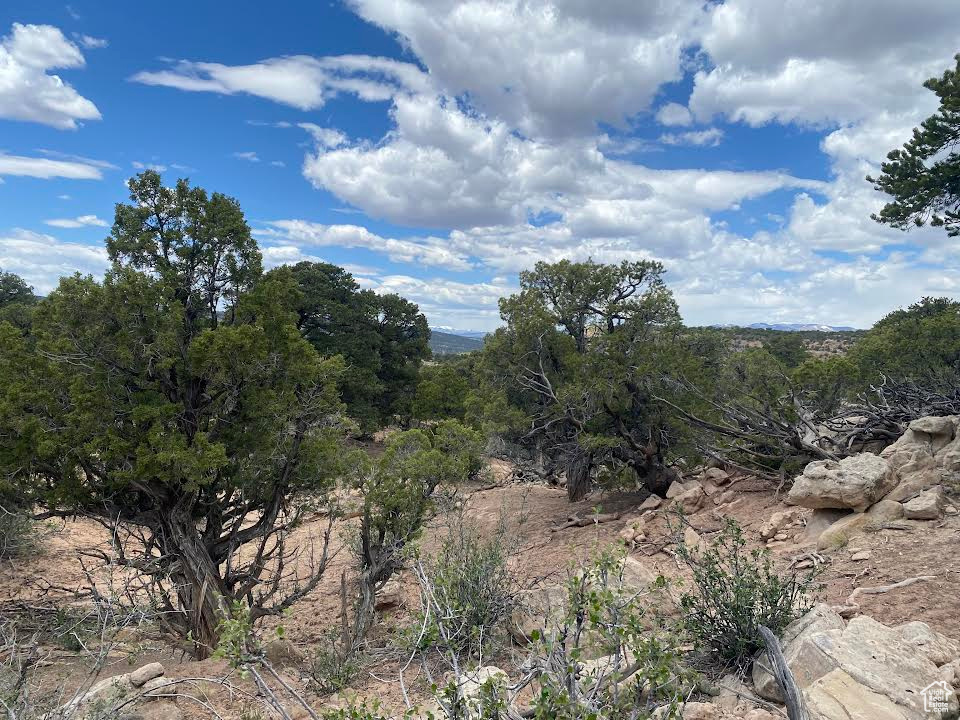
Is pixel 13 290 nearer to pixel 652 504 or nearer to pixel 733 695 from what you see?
pixel 652 504

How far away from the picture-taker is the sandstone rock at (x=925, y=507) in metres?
7.54

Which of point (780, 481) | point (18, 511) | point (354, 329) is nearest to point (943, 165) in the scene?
point (780, 481)

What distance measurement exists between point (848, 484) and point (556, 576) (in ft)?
14.9

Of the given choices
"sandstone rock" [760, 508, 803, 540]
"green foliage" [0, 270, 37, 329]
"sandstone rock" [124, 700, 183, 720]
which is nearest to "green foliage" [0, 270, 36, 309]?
"green foliage" [0, 270, 37, 329]

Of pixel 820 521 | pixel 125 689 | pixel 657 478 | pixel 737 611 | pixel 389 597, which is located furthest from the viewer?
pixel 657 478

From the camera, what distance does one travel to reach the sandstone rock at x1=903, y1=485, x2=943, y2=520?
7535mm

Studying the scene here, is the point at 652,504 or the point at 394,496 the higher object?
the point at 394,496

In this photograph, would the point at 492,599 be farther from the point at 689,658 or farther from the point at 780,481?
the point at 780,481

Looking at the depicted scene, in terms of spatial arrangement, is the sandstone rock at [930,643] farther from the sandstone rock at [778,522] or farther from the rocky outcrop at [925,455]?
the rocky outcrop at [925,455]

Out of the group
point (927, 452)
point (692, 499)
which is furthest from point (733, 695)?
point (692, 499)

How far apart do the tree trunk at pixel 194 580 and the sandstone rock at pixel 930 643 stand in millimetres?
7239

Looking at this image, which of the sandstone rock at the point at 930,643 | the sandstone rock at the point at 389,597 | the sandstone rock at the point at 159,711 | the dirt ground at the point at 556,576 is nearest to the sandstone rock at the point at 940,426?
the dirt ground at the point at 556,576

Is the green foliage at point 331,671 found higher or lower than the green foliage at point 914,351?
lower

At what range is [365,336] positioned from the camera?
26.5m
